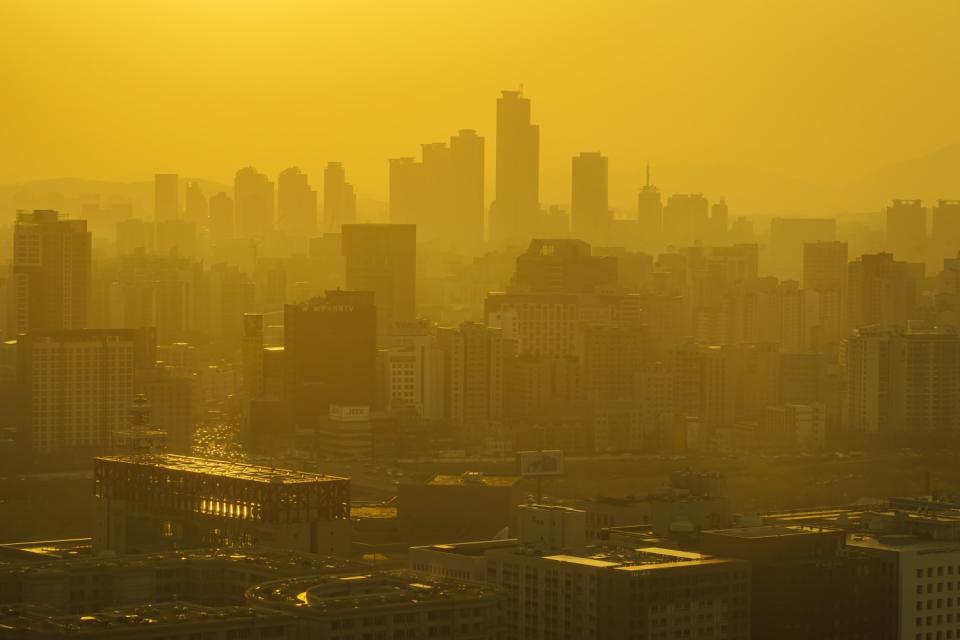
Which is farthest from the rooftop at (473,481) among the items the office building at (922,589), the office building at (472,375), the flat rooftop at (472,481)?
the office building at (472,375)

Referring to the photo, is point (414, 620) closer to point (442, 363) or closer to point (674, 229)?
point (442, 363)

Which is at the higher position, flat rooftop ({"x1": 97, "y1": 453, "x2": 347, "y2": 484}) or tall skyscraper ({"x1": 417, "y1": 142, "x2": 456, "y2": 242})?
tall skyscraper ({"x1": 417, "y1": 142, "x2": 456, "y2": 242})

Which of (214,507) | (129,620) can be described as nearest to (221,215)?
(214,507)

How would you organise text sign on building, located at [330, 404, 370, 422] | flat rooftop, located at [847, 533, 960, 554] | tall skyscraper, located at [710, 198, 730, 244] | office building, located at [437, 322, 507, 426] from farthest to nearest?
tall skyscraper, located at [710, 198, 730, 244]
office building, located at [437, 322, 507, 426]
text sign on building, located at [330, 404, 370, 422]
flat rooftop, located at [847, 533, 960, 554]

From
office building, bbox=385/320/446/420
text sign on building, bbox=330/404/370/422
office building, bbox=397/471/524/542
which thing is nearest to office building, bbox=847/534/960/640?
office building, bbox=397/471/524/542

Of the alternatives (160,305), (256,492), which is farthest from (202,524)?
(160,305)

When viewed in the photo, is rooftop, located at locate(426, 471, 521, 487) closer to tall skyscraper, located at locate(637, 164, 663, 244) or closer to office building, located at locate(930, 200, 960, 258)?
office building, located at locate(930, 200, 960, 258)
